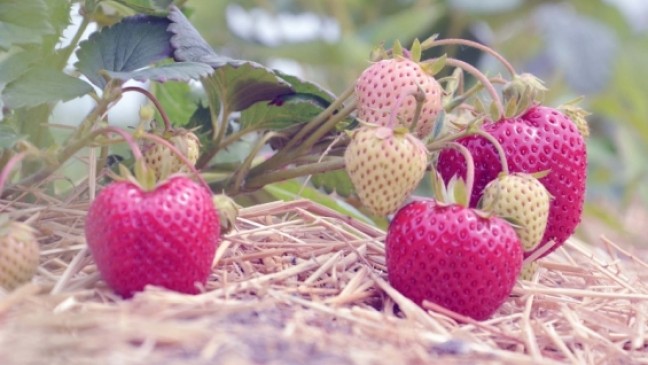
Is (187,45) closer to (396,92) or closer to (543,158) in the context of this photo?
(396,92)

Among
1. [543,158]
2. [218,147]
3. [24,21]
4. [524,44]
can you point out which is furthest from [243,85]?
[524,44]

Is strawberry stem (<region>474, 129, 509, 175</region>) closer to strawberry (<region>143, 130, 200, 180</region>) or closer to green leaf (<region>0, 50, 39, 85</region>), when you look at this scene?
strawberry (<region>143, 130, 200, 180</region>)

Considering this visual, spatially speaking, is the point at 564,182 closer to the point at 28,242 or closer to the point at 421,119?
the point at 421,119

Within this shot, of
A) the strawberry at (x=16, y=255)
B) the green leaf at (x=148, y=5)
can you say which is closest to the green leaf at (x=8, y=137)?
the strawberry at (x=16, y=255)

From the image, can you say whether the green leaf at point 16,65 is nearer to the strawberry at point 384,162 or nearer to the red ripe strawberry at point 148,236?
the red ripe strawberry at point 148,236

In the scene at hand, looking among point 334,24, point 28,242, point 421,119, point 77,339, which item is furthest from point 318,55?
point 77,339

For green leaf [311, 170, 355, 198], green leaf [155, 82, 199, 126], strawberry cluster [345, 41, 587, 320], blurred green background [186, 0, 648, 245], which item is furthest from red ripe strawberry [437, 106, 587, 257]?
blurred green background [186, 0, 648, 245]
